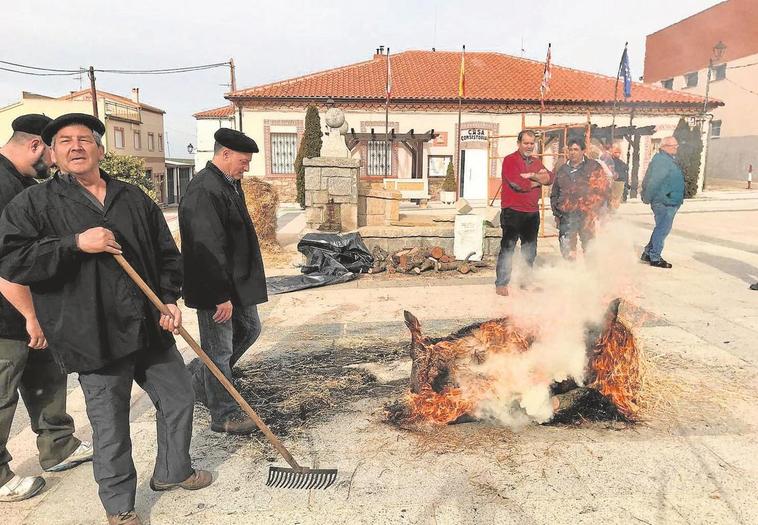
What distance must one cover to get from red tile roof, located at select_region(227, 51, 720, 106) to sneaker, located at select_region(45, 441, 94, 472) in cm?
2117

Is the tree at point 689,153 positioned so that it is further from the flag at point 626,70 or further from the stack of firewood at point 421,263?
the stack of firewood at point 421,263

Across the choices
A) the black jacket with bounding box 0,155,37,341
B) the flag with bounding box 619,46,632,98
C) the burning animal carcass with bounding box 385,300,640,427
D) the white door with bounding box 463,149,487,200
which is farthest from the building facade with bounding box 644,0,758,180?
the black jacket with bounding box 0,155,37,341

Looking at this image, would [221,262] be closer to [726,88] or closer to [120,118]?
[120,118]

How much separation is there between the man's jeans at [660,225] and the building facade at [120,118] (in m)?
30.0

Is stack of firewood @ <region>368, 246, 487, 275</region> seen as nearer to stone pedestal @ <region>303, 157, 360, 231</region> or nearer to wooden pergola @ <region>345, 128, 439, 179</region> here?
stone pedestal @ <region>303, 157, 360, 231</region>

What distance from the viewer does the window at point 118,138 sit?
35625 mm

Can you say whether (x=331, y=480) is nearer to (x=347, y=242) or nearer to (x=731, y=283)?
(x=347, y=242)

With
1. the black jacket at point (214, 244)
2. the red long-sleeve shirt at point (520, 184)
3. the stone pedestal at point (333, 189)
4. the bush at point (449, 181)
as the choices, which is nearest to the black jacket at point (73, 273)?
the black jacket at point (214, 244)

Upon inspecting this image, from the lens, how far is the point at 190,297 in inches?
132

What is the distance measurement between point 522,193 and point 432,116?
17.5 metres

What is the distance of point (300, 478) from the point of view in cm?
291

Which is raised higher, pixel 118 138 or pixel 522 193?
pixel 118 138

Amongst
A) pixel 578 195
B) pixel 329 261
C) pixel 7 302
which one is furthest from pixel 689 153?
pixel 7 302

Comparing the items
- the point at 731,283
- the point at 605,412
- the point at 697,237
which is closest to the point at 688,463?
the point at 605,412
